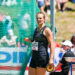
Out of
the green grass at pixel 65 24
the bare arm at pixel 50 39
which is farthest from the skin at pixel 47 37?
the green grass at pixel 65 24

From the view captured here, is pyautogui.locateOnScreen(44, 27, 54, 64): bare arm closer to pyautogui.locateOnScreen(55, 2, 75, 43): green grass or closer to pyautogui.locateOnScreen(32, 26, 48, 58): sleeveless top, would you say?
pyautogui.locateOnScreen(32, 26, 48, 58): sleeveless top

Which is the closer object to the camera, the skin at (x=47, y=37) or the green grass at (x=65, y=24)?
the skin at (x=47, y=37)

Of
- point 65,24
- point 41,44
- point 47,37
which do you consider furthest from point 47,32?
point 65,24

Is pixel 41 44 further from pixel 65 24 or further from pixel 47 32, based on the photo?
pixel 65 24

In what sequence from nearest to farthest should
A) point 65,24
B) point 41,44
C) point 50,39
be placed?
point 50,39 → point 41,44 → point 65,24

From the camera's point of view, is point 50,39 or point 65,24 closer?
point 50,39

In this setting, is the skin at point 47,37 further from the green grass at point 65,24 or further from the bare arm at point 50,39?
the green grass at point 65,24

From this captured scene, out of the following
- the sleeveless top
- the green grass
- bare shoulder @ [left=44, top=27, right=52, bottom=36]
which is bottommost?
the green grass

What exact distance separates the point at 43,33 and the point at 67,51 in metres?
0.72

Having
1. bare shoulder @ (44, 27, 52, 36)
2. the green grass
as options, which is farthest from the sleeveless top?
the green grass

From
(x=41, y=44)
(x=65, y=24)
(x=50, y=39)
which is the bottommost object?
(x=65, y=24)

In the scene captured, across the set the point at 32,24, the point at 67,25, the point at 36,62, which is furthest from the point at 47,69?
the point at 67,25

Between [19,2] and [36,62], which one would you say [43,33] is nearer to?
[36,62]

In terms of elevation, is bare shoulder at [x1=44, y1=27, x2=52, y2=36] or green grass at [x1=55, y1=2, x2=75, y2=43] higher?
bare shoulder at [x1=44, y1=27, x2=52, y2=36]
